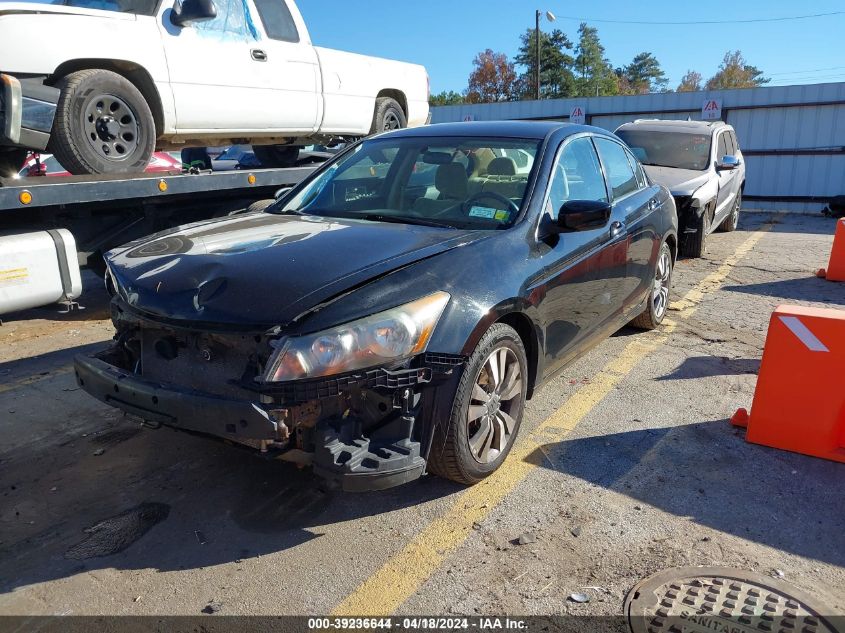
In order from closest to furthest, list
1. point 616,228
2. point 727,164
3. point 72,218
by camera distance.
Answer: point 616,228, point 72,218, point 727,164

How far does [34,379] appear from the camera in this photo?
4844 millimetres

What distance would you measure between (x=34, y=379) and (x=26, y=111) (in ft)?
6.27

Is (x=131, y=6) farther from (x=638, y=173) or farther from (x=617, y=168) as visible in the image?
(x=638, y=173)

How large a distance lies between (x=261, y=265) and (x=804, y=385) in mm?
2855

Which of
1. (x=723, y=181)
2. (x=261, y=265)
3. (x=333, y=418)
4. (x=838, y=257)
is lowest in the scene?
(x=838, y=257)

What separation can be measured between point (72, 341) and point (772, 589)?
5385 mm

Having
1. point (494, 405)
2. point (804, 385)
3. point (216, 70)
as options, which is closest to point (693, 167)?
point (216, 70)

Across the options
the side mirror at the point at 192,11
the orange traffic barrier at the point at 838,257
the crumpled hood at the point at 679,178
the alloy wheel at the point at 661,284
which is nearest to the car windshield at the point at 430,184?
the alloy wheel at the point at 661,284

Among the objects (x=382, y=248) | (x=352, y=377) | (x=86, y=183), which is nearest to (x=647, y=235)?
(x=382, y=248)

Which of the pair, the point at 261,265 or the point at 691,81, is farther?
the point at 691,81

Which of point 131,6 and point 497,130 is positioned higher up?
point 131,6

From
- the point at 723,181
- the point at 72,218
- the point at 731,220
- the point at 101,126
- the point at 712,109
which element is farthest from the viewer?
the point at 712,109

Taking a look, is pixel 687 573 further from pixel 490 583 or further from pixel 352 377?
pixel 352 377

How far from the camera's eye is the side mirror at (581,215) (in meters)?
3.60
